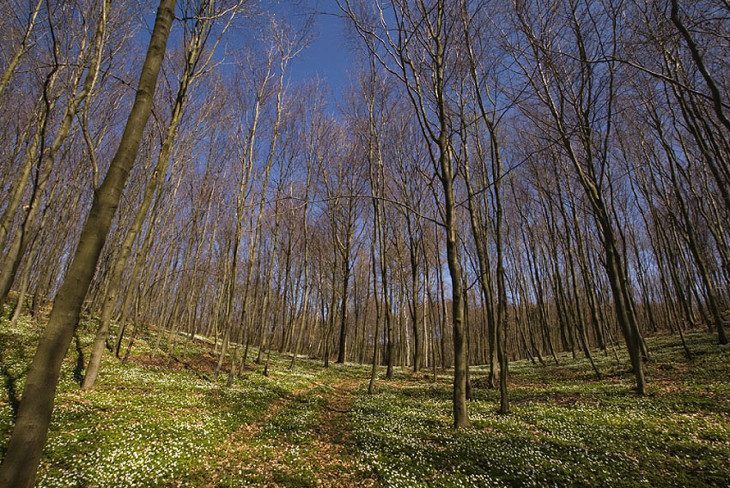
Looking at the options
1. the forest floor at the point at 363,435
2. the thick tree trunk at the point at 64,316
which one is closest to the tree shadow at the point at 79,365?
the forest floor at the point at 363,435

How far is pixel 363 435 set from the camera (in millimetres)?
10062

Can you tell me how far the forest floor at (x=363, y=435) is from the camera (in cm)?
703

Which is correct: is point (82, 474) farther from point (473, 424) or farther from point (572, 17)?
point (572, 17)

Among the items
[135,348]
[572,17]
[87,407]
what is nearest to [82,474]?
[87,407]

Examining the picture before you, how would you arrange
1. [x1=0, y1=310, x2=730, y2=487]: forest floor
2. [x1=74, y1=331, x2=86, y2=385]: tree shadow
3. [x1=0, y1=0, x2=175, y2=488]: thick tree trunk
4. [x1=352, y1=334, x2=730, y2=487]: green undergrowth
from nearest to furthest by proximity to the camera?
[x1=0, y1=0, x2=175, y2=488]: thick tree trunk < [x1=0, y1=310, x2=730, y2=487]: forest floor < [x1=352, y1=334, x2=730, y2=487]: green undergrowth < [x1=74, y1=331, x2=86, y2=385]: tree shadow

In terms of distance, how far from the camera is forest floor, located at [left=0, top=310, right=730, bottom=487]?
A: 277 inches

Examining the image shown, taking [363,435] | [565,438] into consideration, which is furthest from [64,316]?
[565,438]

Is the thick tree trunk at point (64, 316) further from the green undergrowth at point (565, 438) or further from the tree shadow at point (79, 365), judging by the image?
the tree shadow at point (79, 365)

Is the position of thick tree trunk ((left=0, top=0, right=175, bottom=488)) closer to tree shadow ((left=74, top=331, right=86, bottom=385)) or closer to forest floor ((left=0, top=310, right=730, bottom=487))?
forest floor ((left=0, top=310, right=730, bottom=487))

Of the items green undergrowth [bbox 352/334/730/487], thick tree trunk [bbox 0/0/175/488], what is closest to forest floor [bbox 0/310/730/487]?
green undergrowth [bbox 352/334/730/487]

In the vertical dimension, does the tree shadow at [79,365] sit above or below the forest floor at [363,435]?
above

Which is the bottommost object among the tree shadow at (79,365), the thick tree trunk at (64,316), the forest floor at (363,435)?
the forest floor at (363,435)

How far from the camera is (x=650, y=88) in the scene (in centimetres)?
2078

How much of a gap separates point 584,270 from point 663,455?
2472cm
